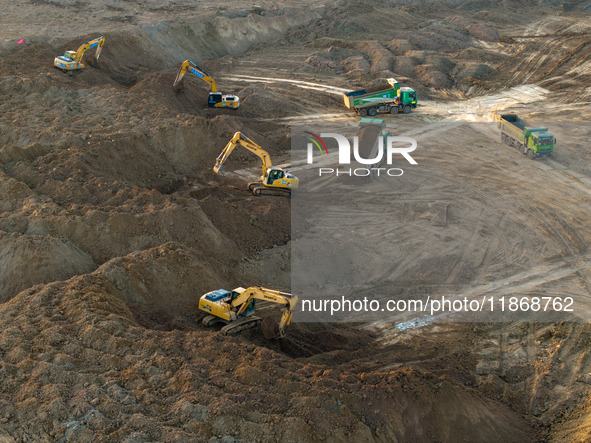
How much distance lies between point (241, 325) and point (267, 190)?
966 centimetres

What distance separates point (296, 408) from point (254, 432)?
1078 mm

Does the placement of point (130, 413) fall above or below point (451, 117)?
above

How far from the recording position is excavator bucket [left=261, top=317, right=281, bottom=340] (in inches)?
657

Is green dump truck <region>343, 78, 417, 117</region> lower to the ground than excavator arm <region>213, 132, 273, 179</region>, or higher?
lower

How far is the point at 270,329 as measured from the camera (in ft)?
54.9

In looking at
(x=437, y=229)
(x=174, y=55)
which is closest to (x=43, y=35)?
(x=174, y=55)

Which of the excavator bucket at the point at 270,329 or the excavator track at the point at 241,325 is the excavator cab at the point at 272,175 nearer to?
the excavator track at the point at 241,325

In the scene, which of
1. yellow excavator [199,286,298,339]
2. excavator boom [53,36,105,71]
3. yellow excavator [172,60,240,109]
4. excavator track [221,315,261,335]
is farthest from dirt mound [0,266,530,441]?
excavator boom [53,36,105,71]

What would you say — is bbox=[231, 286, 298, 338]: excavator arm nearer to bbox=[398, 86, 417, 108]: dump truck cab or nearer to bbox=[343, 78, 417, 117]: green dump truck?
bbox=[343, 78, 417, 117]: green dump truck

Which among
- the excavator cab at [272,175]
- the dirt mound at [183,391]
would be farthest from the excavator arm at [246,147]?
the dirt mound at [183,391]

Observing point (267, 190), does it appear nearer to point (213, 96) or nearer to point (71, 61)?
point (213, 96)

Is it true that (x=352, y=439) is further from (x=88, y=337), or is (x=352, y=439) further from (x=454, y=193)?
(x=454, y=193)

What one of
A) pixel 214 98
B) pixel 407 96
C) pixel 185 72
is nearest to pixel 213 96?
pixel 214 98

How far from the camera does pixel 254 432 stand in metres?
11.7
